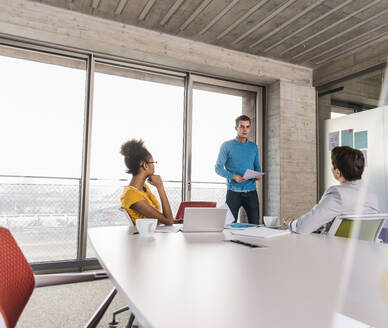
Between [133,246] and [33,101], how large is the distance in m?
3.02

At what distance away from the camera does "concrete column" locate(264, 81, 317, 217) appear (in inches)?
184

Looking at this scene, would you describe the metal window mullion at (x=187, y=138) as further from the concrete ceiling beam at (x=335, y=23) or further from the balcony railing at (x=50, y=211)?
the concrete ceiling beam at (x=335, y=23)

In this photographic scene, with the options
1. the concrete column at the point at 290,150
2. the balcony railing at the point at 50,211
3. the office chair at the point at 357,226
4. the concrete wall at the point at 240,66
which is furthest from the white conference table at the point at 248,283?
the concrete column at the point at 290,150

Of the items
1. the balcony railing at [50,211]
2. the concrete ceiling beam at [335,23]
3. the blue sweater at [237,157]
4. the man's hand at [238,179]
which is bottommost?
the balcony railing at [50,211]

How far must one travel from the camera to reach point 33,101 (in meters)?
3.60

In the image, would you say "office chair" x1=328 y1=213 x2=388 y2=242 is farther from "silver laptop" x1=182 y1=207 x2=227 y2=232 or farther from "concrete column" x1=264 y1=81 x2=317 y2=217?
"concrete column" x1=264 y1=81 x2=317 y2=217

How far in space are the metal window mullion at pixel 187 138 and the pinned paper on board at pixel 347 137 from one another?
2.19m

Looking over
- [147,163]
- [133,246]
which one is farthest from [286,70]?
[133,246]

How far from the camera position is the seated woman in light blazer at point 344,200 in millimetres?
1731

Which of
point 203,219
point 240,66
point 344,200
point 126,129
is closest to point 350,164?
point 344,200

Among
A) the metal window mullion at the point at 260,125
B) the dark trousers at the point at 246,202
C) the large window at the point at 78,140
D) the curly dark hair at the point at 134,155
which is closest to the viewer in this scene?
the curly dark hair at the point at 134,155

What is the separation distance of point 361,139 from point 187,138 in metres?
2.33

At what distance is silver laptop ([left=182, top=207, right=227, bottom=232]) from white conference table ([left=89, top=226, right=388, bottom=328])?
415 millimetres

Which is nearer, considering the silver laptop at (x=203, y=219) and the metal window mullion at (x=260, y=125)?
the silver laptop at (x=203, y=219)
